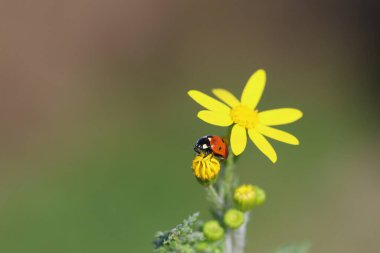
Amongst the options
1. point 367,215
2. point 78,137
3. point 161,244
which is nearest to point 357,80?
point 367,215

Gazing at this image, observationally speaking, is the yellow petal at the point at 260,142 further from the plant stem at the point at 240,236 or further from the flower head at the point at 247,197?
the plant stem at the point at 240,236

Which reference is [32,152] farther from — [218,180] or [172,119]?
[218,180]

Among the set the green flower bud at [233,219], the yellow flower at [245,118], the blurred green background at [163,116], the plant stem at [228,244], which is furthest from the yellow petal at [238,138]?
the blurred green background at [163,116]

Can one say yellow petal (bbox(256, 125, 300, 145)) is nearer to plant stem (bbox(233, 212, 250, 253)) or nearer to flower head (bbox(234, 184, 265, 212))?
flower head (bbox(234, 184, 265, 212))

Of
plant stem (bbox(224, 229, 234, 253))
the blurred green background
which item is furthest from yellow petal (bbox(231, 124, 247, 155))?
the blurred green background

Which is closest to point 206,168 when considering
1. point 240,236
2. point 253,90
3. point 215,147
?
point 215,147

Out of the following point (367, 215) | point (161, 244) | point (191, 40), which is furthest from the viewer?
point (191, 40)
